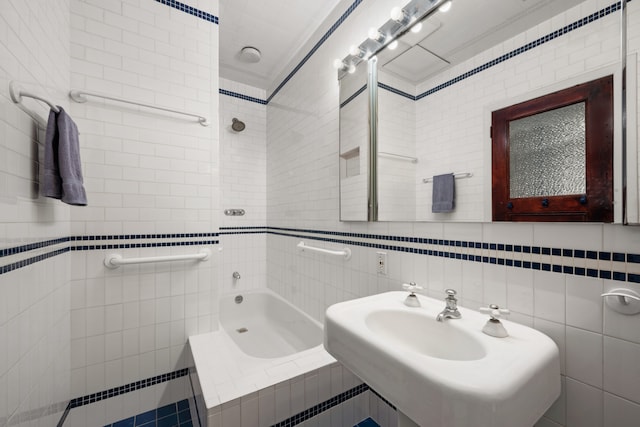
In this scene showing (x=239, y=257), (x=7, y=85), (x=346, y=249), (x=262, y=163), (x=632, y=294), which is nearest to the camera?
(x=632, y=294)

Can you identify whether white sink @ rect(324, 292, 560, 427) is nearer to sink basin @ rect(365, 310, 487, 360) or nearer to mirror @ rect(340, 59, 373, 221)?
sink basin @ rect(365, 310, 487, 360)

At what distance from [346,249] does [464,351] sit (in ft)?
3.11

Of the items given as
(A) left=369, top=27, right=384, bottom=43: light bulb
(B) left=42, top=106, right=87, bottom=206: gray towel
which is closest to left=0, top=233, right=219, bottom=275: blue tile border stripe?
(B) left=42, top=106, right=87, bottom=206: gray towel

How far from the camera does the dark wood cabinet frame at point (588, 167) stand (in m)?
0.74

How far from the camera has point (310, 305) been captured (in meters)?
2.12

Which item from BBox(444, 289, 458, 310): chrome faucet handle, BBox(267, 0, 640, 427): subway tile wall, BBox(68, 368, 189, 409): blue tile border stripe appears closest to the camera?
BBox(267, 0, 640, 427): subway tile wall

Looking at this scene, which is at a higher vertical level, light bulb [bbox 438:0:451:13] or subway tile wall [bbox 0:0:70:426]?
light bulb [bbox 438:0:451:13]

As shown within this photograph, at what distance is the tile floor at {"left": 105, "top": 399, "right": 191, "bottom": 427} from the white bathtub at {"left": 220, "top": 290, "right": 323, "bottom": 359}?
0.61m

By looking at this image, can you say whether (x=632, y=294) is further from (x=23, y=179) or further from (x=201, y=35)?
(x=201, y=35)

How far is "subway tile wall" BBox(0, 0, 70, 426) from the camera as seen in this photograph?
0.84 m

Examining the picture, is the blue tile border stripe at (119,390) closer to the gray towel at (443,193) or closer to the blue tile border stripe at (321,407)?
the blue tile border stripe at (321,407)

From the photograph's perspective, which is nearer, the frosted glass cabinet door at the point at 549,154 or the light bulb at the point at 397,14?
the frosted glass cabinet door at the point at 549,154

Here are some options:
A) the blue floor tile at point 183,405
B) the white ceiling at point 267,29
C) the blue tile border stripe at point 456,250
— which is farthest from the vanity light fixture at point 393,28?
the blue floor tile at point 183,405

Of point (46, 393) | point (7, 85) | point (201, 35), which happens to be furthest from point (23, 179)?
point (201, 35)
